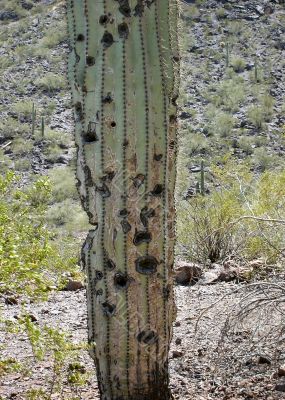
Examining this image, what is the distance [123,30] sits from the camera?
434 cm

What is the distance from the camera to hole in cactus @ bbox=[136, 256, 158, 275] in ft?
14.2

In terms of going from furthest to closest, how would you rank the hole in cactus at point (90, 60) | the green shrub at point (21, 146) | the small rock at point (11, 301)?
the green shrub at point (21, 146) → the small rock at point (11, 301) → the hole in cactus at point (90, 60)

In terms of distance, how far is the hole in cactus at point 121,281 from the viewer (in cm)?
433

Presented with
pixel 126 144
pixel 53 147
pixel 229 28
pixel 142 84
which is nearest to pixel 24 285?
pixel 126 144

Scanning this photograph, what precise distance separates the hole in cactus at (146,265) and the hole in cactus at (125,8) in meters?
1.35

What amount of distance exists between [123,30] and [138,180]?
0.83 meters

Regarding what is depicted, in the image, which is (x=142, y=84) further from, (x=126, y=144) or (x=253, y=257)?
(x=253, y=257)

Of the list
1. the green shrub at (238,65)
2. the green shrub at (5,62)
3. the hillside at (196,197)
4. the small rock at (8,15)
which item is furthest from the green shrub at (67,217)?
the small rock at (8,15)

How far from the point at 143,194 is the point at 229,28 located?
34.0 metres

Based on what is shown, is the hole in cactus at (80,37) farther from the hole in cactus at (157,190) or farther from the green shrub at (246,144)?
the green shrub at (246,144)

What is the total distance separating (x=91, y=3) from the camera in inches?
173

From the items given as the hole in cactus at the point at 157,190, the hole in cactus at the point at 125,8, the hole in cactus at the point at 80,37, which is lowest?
the hole in cactus at the point at 157,190

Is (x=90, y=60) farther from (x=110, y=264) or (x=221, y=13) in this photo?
(x=221, y=13)

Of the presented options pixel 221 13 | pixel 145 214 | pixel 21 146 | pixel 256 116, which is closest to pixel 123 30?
pixel 145 214
